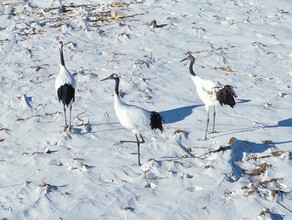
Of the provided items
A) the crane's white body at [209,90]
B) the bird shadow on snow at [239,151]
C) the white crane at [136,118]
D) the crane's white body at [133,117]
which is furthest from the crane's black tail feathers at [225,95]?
the crane's white body at [133,117]

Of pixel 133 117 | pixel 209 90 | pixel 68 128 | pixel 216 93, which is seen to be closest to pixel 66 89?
pixel 68 128

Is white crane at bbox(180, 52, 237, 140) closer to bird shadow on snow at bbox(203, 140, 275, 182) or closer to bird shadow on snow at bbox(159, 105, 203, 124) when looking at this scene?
bird shadow on snow at bbox(203, 140, 275, 182)

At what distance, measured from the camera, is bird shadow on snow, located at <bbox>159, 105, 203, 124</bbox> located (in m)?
12.2

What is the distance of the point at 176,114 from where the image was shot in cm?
1248

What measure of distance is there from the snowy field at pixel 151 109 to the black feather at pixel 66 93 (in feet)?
2.38

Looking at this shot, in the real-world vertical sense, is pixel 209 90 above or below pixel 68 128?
above

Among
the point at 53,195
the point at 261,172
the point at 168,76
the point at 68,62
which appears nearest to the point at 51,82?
the point at 68,62

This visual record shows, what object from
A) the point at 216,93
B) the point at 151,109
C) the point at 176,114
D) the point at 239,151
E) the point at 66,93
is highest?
the point at 216,93

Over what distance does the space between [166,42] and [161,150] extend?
8.70m

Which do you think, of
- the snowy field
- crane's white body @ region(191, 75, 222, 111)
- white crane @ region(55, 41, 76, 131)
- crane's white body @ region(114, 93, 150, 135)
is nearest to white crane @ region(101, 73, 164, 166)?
crane's white body @ region(114, 93, 150, 135)

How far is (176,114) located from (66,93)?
323 cm

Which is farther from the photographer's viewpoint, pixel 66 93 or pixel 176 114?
pixel 176 114

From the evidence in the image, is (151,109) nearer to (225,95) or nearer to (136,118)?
(225,95)

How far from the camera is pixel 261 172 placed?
364 inches
